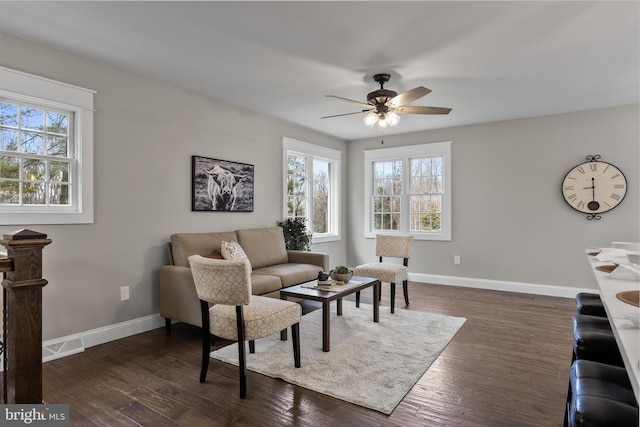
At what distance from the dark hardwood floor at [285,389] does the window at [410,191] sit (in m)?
2.73

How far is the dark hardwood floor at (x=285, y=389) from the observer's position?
2068 mm

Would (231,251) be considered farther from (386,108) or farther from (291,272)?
(386,108)

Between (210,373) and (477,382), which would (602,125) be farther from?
(210,373)

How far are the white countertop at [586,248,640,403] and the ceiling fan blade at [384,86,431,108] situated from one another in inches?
73.6

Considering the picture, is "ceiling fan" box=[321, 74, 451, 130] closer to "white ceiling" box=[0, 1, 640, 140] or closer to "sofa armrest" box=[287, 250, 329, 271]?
"white ceiling" box=[0, 1, 640, 140]

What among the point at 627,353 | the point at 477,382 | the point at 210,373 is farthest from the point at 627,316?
the point at 210,373

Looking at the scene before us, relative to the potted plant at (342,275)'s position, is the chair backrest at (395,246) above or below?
above

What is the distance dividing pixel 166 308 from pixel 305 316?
1.47 metres

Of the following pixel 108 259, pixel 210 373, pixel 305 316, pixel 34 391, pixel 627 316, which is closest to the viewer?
pixel 627 316

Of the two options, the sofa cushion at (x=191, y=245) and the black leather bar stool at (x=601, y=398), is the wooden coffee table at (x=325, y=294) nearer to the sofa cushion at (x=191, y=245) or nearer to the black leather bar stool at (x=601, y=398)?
the sofa cushion at (x=191, y=245)

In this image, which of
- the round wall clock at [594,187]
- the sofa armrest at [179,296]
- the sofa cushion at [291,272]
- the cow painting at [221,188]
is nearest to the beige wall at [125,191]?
the cow painting at [221,188]

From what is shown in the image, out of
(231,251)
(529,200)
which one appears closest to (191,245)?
(231,251)

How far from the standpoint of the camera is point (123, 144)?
11.4 feet

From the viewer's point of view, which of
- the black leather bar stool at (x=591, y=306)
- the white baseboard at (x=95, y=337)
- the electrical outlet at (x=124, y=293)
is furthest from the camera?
the electrical outlet at (x=124, y=293)
